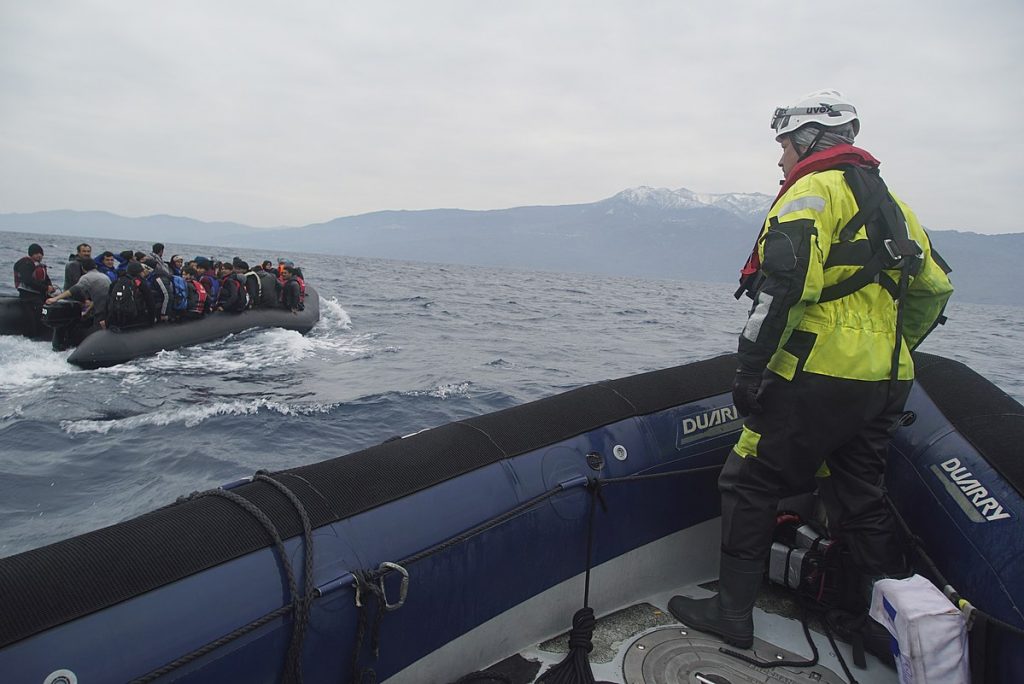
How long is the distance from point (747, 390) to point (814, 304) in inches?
15.6

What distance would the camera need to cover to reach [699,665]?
2.52 metres

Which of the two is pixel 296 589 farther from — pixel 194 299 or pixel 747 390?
pixel 194 299

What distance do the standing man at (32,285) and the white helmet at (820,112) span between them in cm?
1355

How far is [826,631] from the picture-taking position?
2.77 m

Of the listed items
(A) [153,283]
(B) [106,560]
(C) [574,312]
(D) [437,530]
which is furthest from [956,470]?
(C) [574,312]

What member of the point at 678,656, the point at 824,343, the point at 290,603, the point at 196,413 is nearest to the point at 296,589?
the point at 290,603

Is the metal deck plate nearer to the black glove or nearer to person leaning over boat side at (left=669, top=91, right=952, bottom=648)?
person leaning over boat side at (left=669, top=91, right=952, bottom=648)

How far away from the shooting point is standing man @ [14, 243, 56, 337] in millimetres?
11750

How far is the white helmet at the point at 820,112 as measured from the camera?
97.1 inches

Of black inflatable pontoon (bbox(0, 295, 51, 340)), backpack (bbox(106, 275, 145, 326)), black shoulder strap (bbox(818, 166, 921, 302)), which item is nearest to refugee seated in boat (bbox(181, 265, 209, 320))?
backpack (bbox(106, 275, 145, 326))

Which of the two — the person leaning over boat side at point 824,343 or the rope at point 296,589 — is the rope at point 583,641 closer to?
the rope at point 296,589

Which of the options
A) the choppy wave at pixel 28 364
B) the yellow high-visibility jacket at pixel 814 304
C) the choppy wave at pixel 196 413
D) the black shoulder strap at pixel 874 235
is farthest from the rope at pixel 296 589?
the choppy wave at pixel 28 364

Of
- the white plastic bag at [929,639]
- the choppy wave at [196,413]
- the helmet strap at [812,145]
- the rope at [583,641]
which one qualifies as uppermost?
the helmet strap at [812,145]

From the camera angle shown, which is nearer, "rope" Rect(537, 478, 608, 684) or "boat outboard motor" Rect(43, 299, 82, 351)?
"rope" Rect(537, 478, 608, 684)
